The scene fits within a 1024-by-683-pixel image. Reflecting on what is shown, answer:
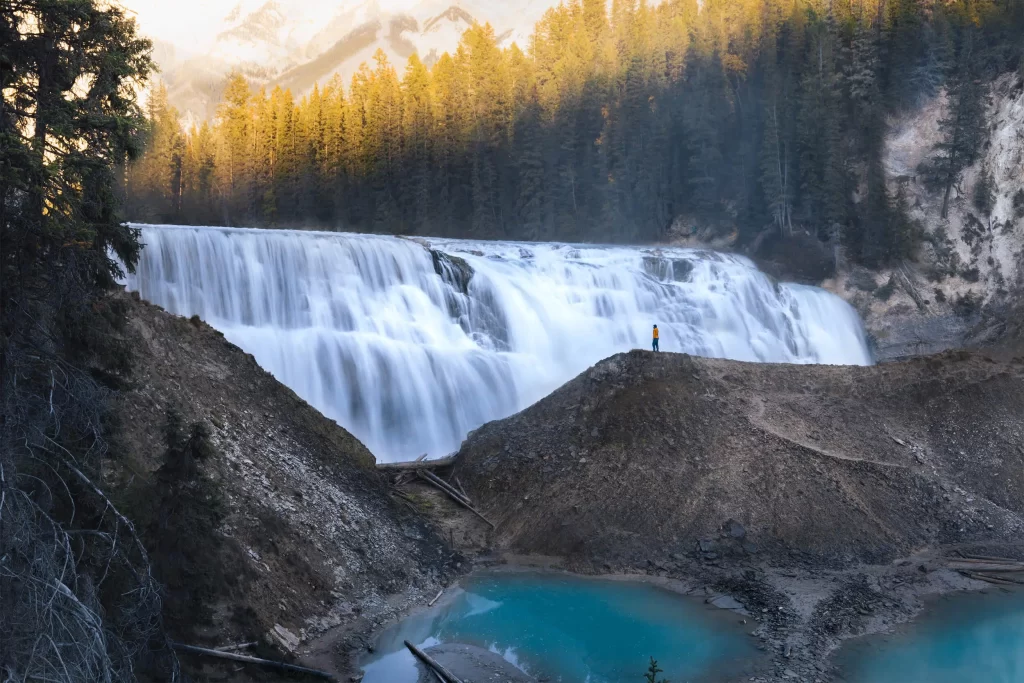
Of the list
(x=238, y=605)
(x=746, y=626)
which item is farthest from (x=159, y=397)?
(x=746, y=626)

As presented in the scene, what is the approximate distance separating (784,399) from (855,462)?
2.90 meters

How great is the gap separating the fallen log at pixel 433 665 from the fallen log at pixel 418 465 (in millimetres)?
8026

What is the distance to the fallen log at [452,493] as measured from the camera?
22.0 metres

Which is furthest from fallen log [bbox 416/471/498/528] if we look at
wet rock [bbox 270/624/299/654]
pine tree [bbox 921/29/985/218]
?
pine tree [bbox 921/29/985/218]

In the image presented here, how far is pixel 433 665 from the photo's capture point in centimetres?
1488

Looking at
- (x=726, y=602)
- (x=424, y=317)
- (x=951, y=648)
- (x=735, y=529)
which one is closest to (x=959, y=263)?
(x=424, y=317)

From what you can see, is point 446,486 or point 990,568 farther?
point 446,486

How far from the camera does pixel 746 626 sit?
665 inches

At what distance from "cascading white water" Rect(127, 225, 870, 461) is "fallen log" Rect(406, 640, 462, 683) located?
11.7m

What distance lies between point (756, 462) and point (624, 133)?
46.6 m

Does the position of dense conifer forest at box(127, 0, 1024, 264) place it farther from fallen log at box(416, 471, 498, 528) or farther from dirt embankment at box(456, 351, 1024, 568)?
fallen log at box(416, 471, 498, 528)

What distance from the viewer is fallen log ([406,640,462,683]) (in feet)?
47.5

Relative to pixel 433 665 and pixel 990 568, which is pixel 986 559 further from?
pixel 433 665

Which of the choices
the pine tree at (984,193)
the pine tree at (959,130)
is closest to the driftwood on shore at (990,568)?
the pine tree at (984,193)
